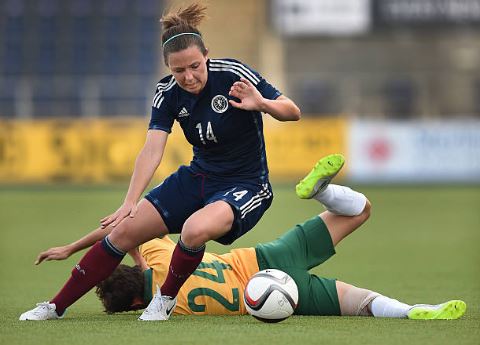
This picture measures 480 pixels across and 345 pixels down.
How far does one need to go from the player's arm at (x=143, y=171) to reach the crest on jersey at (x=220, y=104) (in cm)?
33

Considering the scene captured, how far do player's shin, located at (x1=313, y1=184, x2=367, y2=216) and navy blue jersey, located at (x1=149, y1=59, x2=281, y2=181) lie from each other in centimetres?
41

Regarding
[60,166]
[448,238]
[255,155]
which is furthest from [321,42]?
[255,155]

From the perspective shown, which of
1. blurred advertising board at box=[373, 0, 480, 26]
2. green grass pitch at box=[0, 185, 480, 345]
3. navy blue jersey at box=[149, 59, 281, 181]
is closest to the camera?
green grass pitch at box=[0, 185, 480, 345]

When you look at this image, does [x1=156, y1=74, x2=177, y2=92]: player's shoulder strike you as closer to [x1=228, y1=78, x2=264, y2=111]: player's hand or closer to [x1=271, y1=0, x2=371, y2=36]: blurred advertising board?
[x1=228, y1=78, x2=264, y2=111]: player's hand

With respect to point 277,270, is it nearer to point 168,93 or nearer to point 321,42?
point 168,93

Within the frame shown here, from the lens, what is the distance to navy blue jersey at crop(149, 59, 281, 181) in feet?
21.3

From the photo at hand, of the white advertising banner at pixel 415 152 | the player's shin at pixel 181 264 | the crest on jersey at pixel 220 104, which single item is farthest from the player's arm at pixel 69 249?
the white advertising banner at pixel 415 152

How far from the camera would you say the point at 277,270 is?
6.29 m

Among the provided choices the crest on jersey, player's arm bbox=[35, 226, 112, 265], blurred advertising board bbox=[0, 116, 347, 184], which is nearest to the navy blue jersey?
the crest on jersey

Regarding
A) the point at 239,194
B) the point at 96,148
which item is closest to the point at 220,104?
the point at 239,194

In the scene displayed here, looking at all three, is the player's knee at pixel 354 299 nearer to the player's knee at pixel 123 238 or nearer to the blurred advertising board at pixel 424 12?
the player's knee at pixel 123 238

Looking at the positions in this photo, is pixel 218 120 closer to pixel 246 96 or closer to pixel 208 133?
pixel 208 133

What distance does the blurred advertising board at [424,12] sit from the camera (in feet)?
79.2

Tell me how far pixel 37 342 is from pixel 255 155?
182 centimetres
